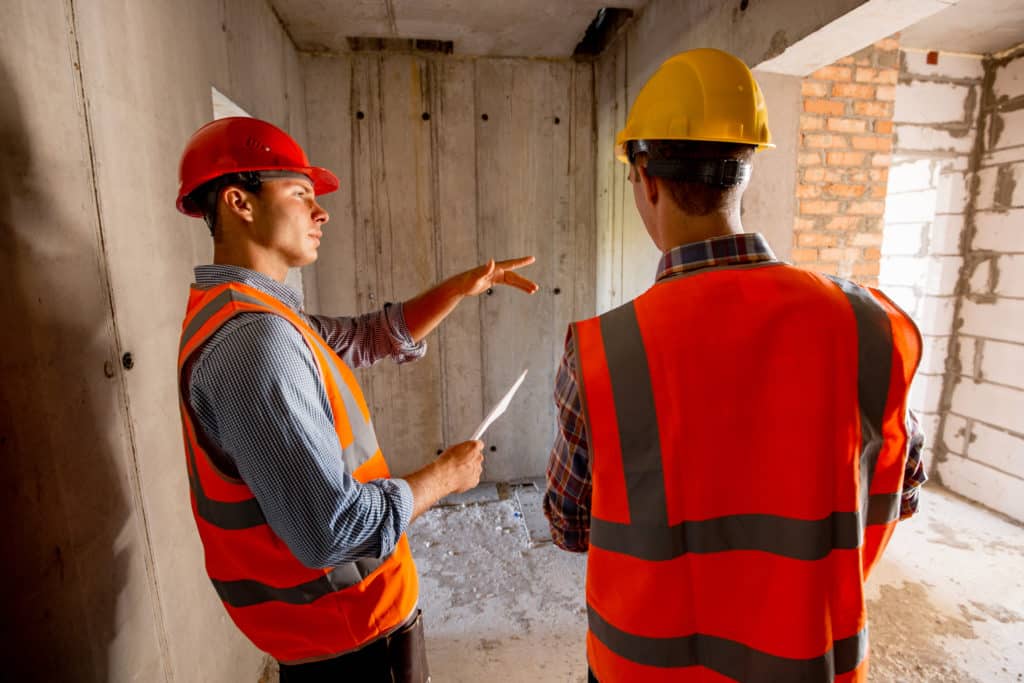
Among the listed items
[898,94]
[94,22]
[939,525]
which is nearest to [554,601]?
[939,525]

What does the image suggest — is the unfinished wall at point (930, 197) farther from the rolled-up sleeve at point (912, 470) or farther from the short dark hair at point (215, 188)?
the short dark hair at point (215, 188)

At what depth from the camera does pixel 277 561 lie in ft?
3.43

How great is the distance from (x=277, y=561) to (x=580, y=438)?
2.12ft

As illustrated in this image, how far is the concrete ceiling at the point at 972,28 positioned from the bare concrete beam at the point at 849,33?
4.35 feet

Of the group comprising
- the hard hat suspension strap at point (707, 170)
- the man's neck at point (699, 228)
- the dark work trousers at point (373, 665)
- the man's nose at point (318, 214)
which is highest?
the hard hat suspension strap at point (707, 170)

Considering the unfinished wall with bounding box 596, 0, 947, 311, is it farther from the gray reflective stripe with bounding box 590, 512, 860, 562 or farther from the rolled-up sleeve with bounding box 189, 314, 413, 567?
the rolled-up sleeve with bounding box 189, 314, 413, 567

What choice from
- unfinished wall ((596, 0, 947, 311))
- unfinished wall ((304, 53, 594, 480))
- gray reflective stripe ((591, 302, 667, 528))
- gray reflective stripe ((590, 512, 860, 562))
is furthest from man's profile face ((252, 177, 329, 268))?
unfinished wall ((304, 53, 594, 480))

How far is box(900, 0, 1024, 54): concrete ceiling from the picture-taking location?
2.80 m

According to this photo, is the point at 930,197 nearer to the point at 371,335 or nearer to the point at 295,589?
the point at 371,335

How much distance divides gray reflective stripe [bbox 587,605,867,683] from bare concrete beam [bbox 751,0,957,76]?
1854 mm

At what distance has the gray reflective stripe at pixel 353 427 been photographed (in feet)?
3.67

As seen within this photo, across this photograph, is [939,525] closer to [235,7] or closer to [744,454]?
[744,454]


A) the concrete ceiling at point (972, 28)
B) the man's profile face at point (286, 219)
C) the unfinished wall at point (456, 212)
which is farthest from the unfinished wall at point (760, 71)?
the man's profile face at point (286, 219)

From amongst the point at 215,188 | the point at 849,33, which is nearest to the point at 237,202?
the point at 215,188
